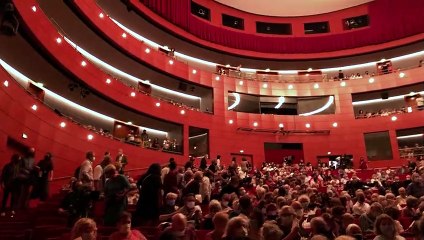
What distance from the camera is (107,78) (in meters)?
15.8

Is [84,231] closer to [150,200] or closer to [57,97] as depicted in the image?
[150,200]

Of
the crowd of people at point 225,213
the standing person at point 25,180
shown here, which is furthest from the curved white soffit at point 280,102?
the standing person at point 25,180

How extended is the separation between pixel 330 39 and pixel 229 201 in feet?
64.8

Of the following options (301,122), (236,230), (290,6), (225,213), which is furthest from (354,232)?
(290,6)

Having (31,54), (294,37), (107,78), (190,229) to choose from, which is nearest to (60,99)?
(107,78)

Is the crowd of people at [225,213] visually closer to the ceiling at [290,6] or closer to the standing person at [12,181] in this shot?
the standing person at [12,181]

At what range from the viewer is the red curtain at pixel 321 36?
21391 millimetres

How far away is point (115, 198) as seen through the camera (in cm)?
531

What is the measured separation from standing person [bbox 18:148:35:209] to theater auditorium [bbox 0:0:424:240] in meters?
0.02

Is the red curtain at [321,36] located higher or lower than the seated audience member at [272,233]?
higher

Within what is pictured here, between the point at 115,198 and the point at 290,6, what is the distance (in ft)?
71.2

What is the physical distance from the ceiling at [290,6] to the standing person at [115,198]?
66.7ft

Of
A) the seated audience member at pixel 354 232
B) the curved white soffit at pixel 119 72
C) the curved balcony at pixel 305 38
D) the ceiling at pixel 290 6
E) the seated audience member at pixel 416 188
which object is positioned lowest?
the seated audience member at pixel 354 232

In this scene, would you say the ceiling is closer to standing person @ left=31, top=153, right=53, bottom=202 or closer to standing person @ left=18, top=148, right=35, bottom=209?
standing person @ left=31, top=153, right=53, bottom=202
